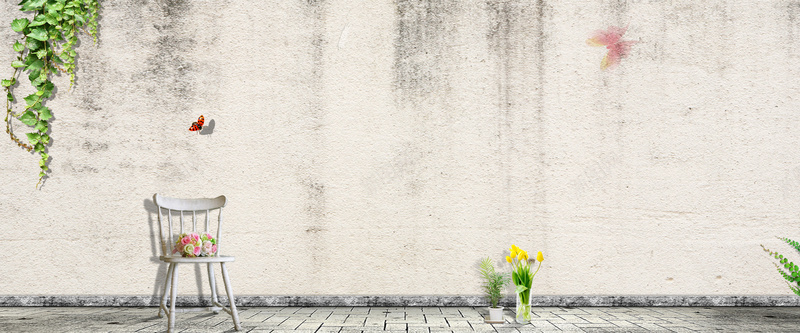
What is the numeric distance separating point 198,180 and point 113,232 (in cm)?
62

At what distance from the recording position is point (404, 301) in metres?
2.95

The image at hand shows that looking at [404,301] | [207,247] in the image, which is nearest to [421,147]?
[404,301]

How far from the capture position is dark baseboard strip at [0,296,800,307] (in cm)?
295

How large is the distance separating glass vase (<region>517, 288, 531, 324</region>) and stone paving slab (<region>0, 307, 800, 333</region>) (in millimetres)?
44

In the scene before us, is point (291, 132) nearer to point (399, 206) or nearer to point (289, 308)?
point (399, 206)

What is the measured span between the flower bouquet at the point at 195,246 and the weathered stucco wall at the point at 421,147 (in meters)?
0.53

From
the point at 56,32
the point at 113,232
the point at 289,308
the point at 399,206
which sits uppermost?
the point at 56,32

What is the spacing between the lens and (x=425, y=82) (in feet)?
10.2

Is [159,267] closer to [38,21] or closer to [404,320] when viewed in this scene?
[404,320]

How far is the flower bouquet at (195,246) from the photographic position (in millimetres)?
2393

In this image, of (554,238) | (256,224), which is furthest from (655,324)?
(256,224)

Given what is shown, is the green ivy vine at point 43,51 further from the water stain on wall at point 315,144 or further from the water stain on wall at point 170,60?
the water stain on wall at point 315,144

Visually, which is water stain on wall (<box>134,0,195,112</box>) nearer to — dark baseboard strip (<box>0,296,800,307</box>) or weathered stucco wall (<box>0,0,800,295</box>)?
weathered stucco wall (<box>0,0,800,295</box>)

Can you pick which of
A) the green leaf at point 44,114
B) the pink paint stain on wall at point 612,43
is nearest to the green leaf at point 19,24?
the green leaf at point 44,114
